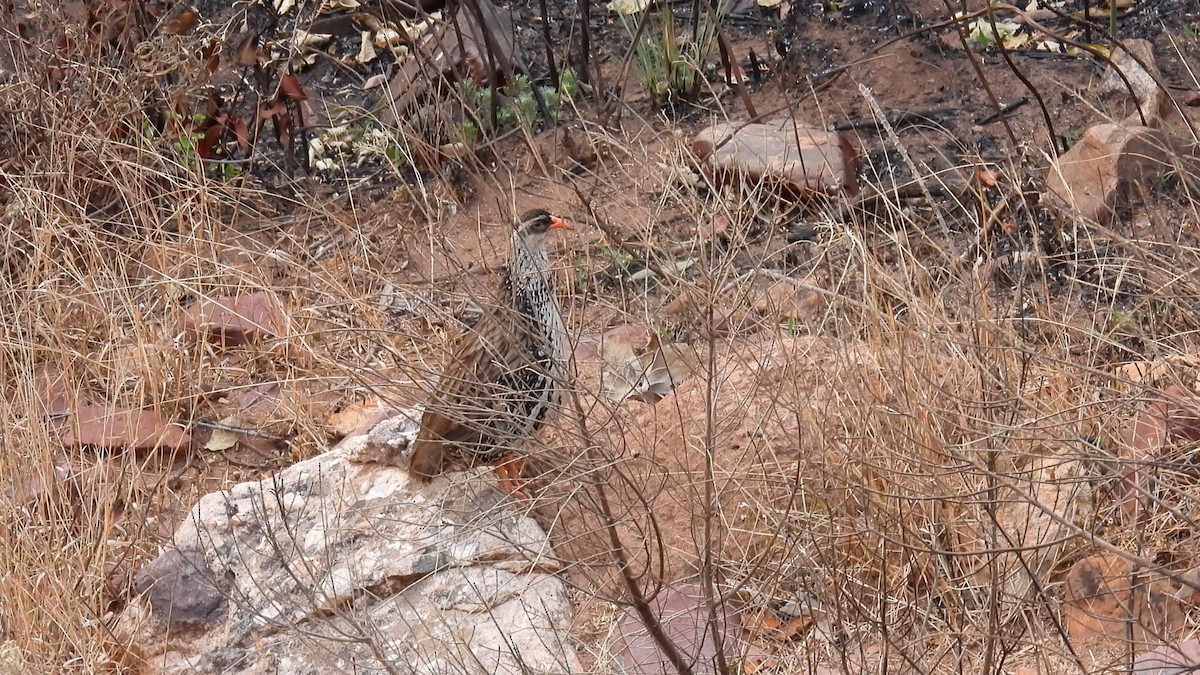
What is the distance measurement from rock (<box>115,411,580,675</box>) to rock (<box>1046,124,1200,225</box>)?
258 centimetres

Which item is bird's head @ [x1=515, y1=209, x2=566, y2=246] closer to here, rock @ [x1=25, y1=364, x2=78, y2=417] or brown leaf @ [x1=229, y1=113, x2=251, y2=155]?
rock @ [x1=25, y1=364, x2=78, y2=417]

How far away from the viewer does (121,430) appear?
16.5ft

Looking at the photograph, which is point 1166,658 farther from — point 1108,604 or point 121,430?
point 121,430

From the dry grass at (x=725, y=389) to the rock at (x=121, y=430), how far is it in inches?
3.1

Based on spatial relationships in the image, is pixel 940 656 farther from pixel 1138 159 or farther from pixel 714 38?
pixel 714 38

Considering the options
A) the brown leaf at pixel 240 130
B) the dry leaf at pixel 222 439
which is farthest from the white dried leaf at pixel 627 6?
the dry leaf at pixel 222 439

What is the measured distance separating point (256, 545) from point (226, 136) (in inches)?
119

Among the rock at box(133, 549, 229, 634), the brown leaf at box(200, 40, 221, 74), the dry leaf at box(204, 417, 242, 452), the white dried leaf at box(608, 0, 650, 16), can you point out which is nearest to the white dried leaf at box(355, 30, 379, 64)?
the brown leaf at box(200, 40, 221, 74)

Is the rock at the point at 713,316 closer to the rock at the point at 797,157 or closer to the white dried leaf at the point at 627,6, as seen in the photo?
the rock at the point at 797,157

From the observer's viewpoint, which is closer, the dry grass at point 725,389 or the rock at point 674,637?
Result: the dry grass at point 725,389

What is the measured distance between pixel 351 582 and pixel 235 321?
1952mm

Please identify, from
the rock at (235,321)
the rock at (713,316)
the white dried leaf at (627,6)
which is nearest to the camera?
the rock at (713,316)

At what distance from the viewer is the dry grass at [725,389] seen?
10.1ft

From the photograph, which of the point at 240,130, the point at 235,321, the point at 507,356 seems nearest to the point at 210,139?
the point at 240,130
